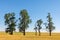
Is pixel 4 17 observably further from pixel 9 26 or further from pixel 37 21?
pixel 37 21

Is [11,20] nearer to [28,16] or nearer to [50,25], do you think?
[28,16]

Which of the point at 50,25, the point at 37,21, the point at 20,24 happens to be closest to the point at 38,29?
the point at 37,21

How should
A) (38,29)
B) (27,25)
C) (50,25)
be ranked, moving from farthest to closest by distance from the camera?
(38,29) → (50,25) → (27,25)

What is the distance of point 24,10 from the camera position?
234ft

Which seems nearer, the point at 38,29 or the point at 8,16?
the point at 8,16

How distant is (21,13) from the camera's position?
70938mm

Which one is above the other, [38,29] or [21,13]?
[21,13]

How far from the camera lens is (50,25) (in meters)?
84.4

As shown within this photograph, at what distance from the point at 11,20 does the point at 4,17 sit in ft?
10.5

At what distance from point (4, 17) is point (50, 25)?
25.2m

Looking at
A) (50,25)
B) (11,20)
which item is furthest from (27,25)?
(50,25)

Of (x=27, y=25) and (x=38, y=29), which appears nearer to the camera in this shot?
(x=27, y=25)

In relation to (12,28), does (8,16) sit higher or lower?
higher

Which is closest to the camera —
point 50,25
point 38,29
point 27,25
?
point 27,25
